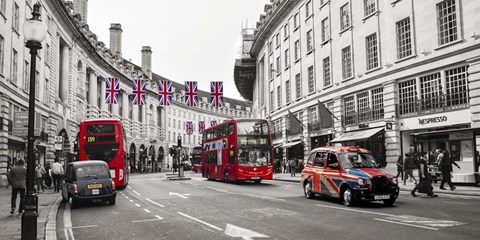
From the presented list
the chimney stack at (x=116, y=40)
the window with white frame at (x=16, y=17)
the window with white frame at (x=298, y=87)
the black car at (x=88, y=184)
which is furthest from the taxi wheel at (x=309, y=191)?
the chimney stack at (x=116, y=40)

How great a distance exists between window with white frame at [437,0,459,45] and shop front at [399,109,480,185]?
3.90 m

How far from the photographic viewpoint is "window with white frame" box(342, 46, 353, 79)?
3109 centimetres

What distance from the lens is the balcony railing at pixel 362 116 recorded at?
27.5 metres

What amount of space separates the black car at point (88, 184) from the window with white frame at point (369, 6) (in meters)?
20.1

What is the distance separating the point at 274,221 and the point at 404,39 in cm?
1887

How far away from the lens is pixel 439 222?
31.7 ft

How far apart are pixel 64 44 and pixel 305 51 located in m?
22.9

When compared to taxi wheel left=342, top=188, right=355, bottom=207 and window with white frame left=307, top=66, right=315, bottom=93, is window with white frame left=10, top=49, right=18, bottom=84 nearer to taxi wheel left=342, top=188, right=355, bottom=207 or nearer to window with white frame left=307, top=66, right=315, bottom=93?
window with white frame left=307, top=66, right=315, bottom=93

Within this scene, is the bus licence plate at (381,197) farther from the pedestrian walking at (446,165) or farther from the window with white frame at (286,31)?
the window with white frame at (286,31)

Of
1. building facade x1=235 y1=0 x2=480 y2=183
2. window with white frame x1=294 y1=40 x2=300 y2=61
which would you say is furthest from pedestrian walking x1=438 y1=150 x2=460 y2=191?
window with white frame x1=294 y1=40 x2=300 y2=61

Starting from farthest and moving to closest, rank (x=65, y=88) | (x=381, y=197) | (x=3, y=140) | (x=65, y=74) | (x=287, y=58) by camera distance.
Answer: (x=65, y=74), (x=65, y=88), (x=287, y=58), (x=3, y=140), (x=381, y=197)

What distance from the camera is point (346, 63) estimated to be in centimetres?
3153

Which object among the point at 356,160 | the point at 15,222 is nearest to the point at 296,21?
the point at 356,160

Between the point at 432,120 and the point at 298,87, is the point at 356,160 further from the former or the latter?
the point at 298,87
